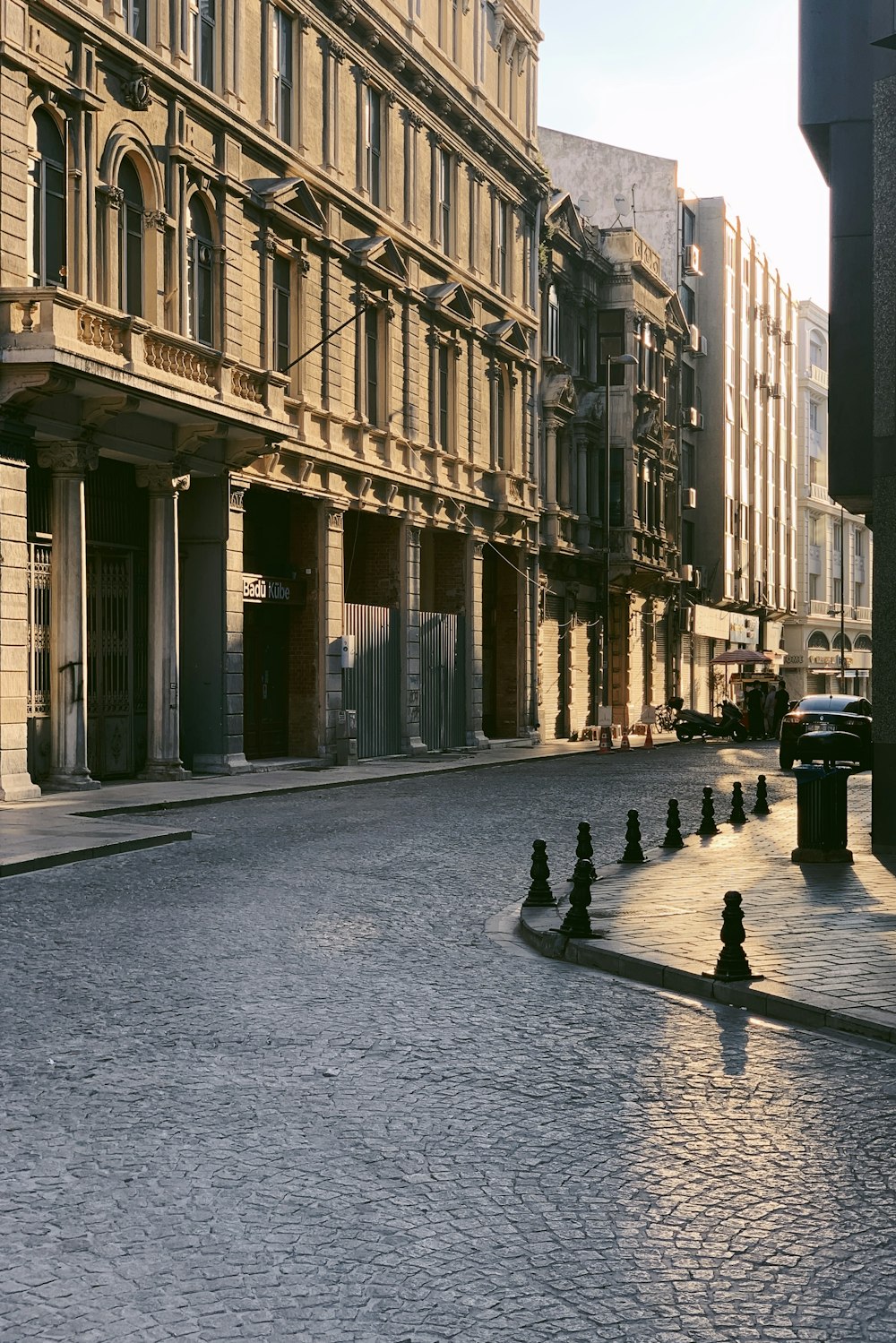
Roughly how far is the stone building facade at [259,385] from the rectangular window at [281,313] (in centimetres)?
7

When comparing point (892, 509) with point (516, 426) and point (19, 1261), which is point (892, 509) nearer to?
point (19, 1261)

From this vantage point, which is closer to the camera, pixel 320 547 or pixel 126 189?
pixel 126 189

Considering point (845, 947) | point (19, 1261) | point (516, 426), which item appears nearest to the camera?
point (19, 1261)

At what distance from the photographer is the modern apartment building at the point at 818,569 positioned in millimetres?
84375

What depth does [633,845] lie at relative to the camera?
47.2ft

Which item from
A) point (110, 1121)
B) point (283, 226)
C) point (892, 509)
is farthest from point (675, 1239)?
point (283, 226)

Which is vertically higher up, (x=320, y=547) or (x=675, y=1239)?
(x=320, y=547)

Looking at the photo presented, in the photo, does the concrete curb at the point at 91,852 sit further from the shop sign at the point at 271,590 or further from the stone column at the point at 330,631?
the stone column at the point at 330,631

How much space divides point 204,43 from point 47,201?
5.99 metres

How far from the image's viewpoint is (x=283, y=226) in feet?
89.6

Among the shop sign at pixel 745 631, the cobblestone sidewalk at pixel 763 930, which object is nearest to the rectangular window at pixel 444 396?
the cobblestone sidewalk at pixel 763 930

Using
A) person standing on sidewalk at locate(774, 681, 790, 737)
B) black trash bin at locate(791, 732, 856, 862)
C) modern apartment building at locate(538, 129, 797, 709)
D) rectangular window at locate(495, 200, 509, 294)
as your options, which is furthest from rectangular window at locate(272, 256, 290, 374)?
modern apartment building at locate(538, 129, 797, 709)

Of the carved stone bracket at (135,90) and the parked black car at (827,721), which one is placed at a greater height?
the carved stone bracket at (135,90)

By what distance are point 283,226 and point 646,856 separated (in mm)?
16245
